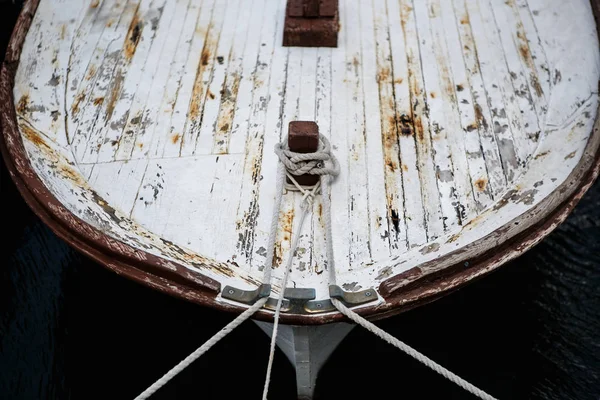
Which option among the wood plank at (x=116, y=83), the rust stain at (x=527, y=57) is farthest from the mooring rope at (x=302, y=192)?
the rust stain at (x=527, y=57)

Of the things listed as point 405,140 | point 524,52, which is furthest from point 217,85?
point 524,52

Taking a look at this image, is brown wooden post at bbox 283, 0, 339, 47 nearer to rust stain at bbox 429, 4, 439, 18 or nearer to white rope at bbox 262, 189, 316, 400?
rust stain at bbox 429, 4, 439, 18

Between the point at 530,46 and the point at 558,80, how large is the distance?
316mm

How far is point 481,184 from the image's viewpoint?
3092 mm

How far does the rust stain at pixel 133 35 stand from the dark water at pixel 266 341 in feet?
5.41

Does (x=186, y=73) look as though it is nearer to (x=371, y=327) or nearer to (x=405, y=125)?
(x=405, y=125)

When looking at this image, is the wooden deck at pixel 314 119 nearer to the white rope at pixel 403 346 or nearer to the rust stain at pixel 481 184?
the rust stain at pixel 481 184

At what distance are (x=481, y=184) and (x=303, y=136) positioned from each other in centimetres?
93

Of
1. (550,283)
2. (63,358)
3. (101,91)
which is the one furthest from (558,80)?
(63,358)

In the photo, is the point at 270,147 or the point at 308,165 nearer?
the point at 308,165

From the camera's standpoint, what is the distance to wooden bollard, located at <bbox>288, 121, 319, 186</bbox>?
282 cm

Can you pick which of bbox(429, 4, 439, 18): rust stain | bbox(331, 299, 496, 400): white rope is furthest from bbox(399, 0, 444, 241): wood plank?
bbox(331, 299, 496, 400): white rope

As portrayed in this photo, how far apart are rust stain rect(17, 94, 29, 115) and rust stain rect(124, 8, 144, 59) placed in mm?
623

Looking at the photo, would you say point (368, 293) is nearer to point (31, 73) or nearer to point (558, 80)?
point (558, 80)
